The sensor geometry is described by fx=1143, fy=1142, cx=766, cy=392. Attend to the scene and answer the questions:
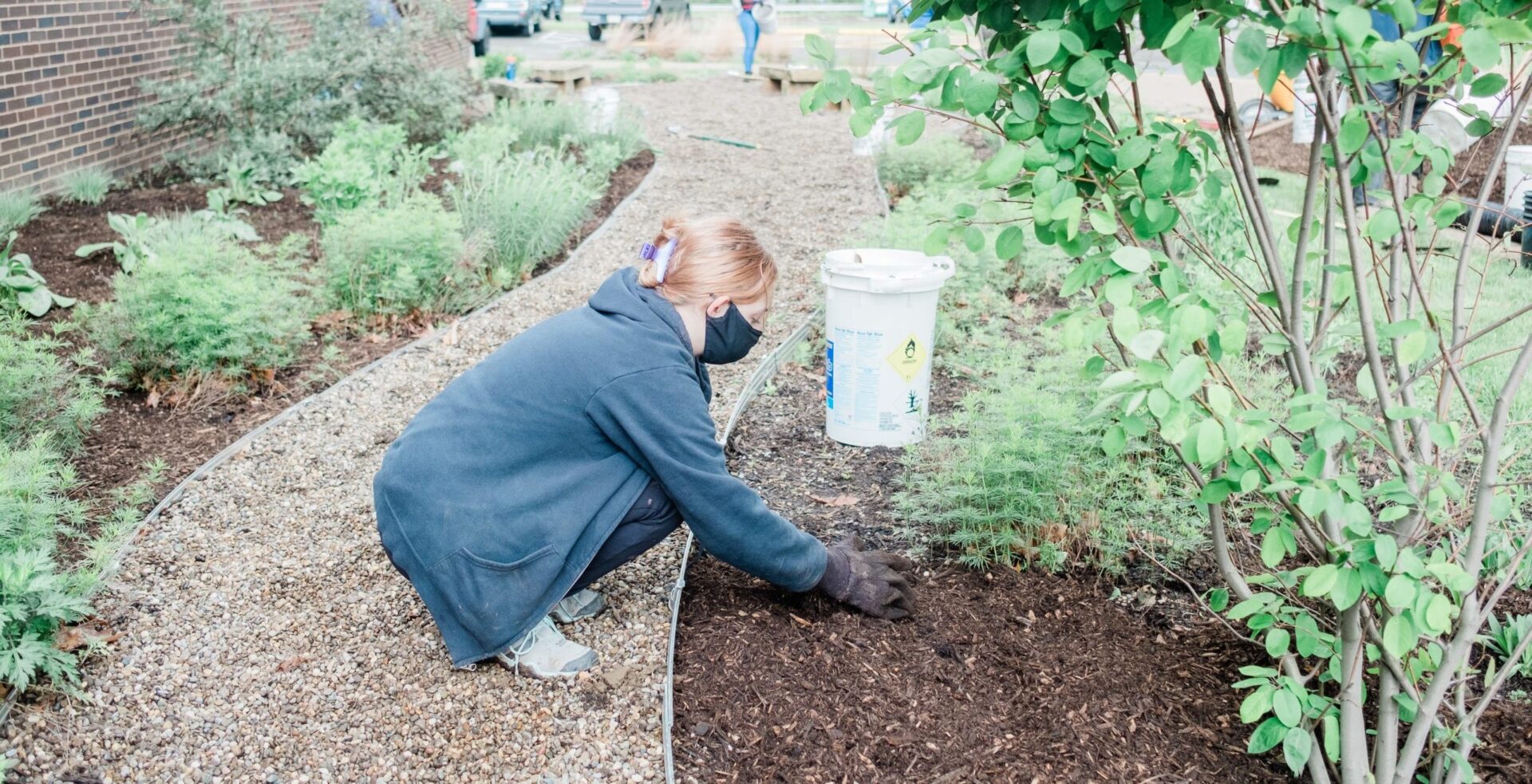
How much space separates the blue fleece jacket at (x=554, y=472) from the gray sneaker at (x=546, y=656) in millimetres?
95

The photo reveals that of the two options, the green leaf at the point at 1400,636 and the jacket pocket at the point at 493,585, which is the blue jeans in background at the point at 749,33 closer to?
the jacket pocket at the point at 493,585

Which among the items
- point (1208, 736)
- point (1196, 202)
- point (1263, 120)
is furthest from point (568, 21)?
point (1208, 736)

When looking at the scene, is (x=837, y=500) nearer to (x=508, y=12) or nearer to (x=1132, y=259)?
(x=1132, y=259)

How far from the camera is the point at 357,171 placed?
633 centimetres

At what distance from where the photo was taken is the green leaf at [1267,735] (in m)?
1.95

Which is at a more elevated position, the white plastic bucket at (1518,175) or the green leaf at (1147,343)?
the green leaf at (1147,343)

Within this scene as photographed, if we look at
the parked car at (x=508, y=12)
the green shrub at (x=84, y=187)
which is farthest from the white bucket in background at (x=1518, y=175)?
the parked car at (x=508, y=12)

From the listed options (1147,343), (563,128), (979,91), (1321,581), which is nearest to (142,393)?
(979,91)

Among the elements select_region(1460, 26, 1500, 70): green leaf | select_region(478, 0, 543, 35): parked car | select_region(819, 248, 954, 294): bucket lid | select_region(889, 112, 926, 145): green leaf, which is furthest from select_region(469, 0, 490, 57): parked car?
select_region(1460, 26, 1500, 70): green leaf

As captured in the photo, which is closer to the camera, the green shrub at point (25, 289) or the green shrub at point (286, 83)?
the green shrub at point (25, 289)

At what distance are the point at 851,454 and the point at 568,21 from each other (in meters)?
26.5

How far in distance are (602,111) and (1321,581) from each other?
8.43 meters

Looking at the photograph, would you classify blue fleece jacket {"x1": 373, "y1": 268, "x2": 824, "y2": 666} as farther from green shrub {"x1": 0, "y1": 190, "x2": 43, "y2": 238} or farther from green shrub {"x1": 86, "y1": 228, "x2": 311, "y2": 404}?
green shrub {"x1": 0, "y1": 190, "x2": 43, "y2": 238}

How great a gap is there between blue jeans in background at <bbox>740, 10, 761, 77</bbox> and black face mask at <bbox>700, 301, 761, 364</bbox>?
521 inches
